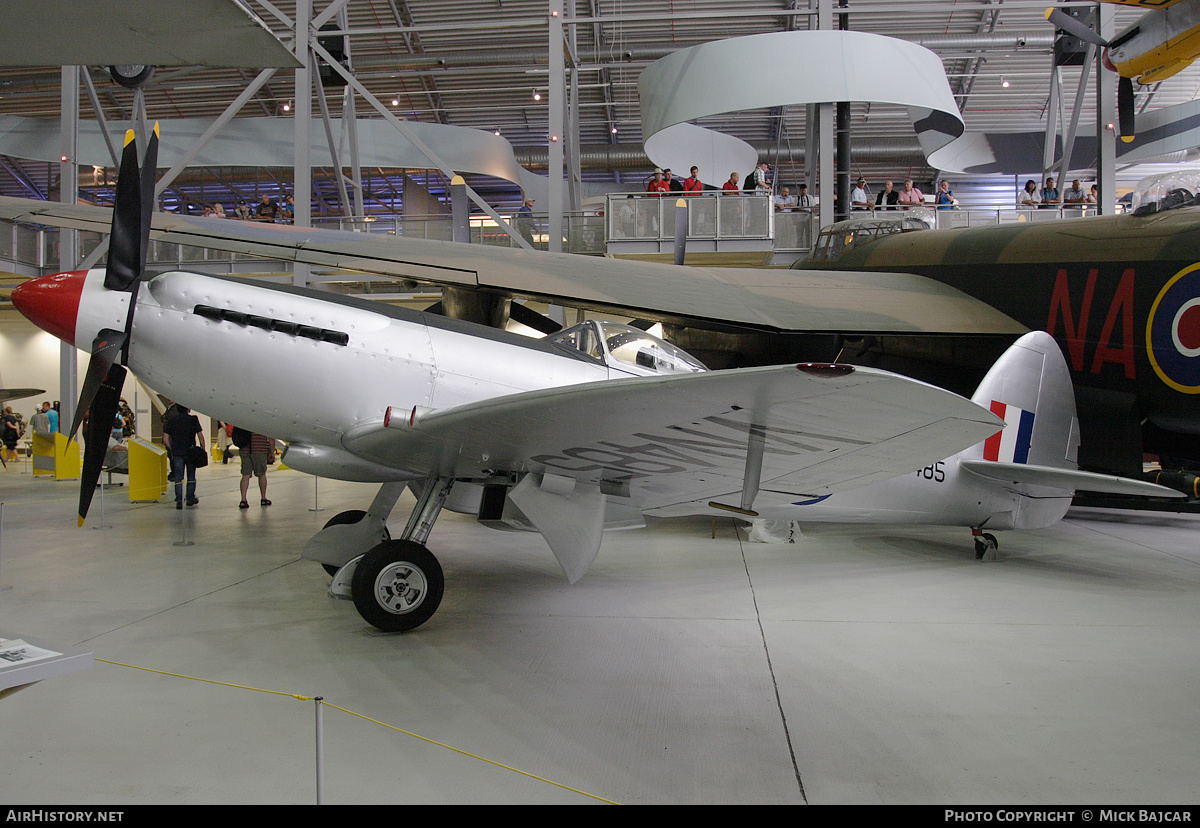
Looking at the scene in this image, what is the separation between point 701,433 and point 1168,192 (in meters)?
6.65

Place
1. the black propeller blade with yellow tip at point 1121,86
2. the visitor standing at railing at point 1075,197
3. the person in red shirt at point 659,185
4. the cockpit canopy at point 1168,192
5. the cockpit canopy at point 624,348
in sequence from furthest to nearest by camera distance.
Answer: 1. the person in red shirt at point 659,185
2. the visitor standing at railing at point 1075,197
3. the black propeller blade with yellow tip at point 1121,86
4. the cockpit canopy at point 1168,192
5. the cockpit canopy at point 624,348

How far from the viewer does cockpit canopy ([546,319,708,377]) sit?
5145 millimetres

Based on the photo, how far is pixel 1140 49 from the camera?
10.5m

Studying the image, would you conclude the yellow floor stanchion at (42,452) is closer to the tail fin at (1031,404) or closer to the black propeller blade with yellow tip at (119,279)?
the black propeller blade with yellow tip at (119,279)

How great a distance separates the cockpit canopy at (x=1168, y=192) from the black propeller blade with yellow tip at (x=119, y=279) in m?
8.46

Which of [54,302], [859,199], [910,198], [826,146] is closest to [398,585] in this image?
[54,302]

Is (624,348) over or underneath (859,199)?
underneath

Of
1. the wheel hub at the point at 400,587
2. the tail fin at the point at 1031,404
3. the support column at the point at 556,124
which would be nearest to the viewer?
the wheel hub at the point at 400,587

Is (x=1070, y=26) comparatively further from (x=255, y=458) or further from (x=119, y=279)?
(x=255, y=458)

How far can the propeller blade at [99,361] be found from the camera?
4.06 metres

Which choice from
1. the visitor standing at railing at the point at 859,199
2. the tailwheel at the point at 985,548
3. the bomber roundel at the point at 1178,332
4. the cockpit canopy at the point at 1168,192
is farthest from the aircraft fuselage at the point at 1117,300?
the visitor standing at railing at the point at 859,199

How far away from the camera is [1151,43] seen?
1032 cm

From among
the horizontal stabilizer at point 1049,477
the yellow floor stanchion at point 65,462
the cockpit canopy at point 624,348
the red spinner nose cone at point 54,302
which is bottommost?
the yellow floor stanchion at point 65,462

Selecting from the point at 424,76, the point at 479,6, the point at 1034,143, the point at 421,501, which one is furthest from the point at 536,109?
the point at 421,501
